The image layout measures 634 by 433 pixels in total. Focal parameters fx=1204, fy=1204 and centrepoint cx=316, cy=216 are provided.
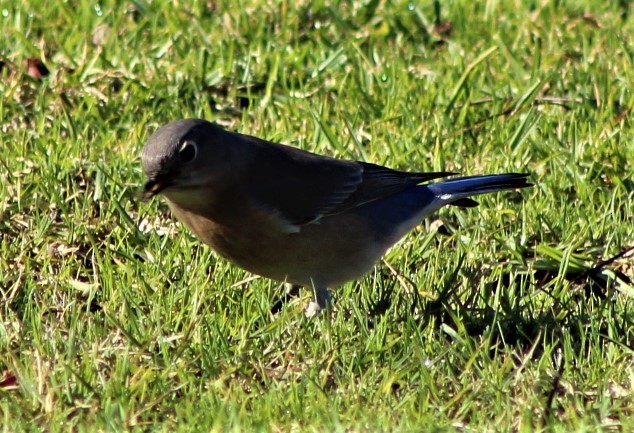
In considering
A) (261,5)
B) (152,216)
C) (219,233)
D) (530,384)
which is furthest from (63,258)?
(261,5)

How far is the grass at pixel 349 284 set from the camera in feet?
15.7

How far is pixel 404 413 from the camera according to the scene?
4.63 m

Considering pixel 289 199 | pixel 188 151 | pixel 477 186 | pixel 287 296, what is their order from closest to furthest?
1. pixel 188 151
2. pixel 289 199
3. pixel 287 296
4. pixel 477 186

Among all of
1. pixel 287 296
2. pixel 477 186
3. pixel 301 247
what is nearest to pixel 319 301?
pixel 301 247

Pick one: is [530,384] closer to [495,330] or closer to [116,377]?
[495,330]

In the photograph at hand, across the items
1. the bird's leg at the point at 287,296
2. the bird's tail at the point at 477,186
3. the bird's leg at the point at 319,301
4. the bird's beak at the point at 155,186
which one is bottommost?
the bird's leg at the point at 287,296

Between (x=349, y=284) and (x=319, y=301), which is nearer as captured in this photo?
(x=319, y=301)

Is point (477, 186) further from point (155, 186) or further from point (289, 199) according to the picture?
point (155, 186)

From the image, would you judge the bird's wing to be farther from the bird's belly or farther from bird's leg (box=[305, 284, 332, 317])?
bird's leg (box=[305, 284, 332, 317])

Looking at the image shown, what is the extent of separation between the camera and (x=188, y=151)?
5203mm

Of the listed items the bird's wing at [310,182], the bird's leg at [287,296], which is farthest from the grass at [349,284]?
the bird's wing at [310,182]

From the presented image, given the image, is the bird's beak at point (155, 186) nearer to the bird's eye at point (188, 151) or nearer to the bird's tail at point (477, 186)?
the bird's eye at point (188, 151)

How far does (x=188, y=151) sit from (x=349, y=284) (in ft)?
4.48

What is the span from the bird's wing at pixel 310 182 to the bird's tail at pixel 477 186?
0.17 metres
